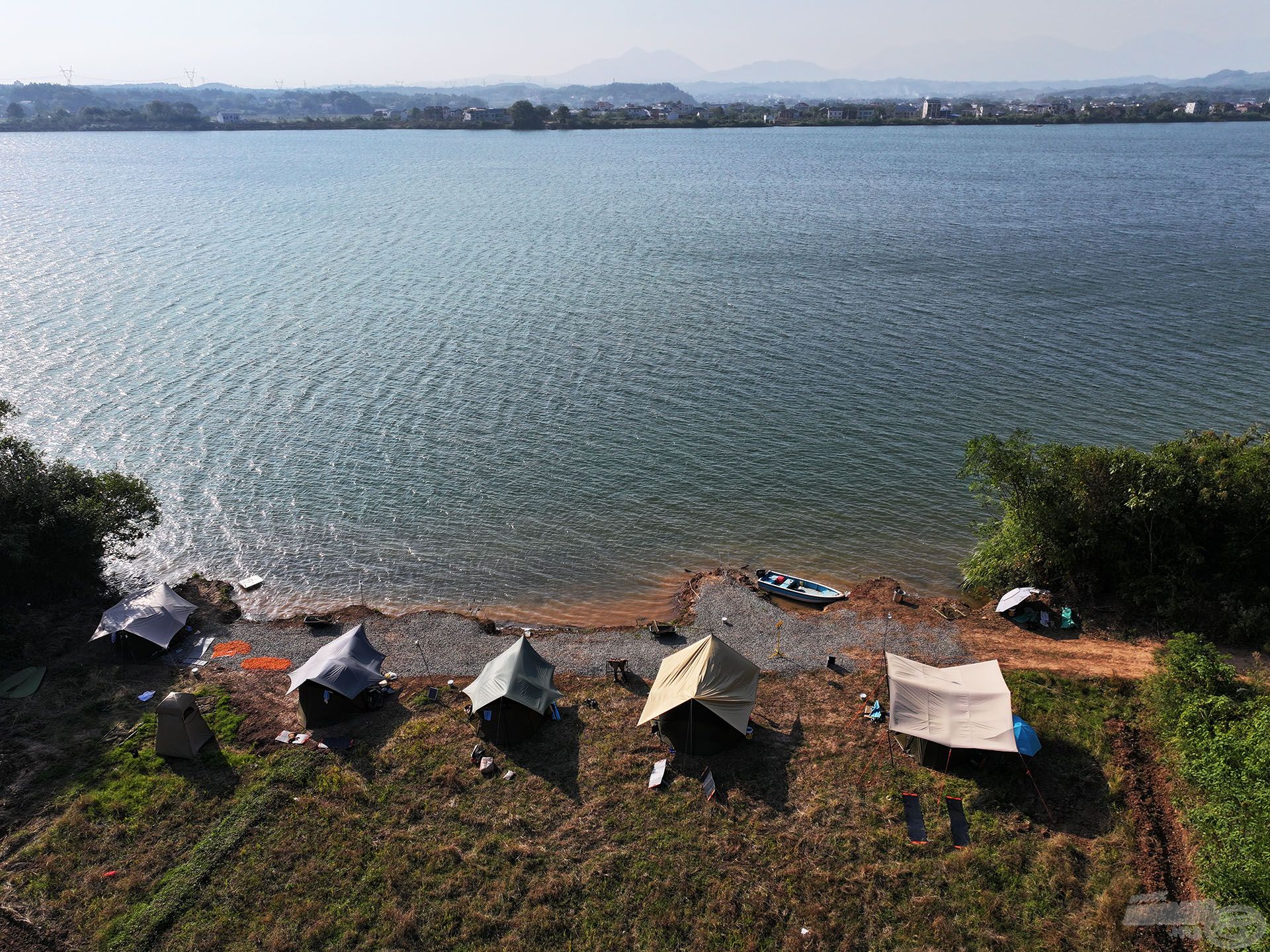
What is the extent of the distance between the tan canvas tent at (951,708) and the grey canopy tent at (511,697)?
12.2 metres

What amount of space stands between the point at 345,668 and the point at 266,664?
594 centimetres

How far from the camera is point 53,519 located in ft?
113

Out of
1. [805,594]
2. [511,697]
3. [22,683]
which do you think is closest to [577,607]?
[805,594]

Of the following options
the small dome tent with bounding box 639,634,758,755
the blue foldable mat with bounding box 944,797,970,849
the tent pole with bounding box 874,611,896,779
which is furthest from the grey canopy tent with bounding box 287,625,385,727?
the blue foldable mat with bounding box 944,797,970,849

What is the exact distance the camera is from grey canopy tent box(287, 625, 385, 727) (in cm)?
2758

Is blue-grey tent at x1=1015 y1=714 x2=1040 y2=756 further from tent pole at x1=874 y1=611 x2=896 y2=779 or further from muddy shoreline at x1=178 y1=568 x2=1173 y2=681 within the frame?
muddy shoreline at x1=178 y1=568 x2=1173 y2=681

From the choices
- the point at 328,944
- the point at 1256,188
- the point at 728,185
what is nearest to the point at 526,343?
the point at 328,944

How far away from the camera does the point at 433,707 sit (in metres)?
28.7

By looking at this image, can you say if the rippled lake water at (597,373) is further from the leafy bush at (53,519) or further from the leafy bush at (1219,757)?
the leafy bush at (1219,757)

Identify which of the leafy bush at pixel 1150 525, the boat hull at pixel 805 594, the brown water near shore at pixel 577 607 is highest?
the leafy bush at pixel 1150 525

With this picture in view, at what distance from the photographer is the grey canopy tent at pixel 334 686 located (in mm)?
27578

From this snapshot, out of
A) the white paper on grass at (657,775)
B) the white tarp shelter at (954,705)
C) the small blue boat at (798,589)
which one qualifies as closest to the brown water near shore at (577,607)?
the small blue boat at (798,589)

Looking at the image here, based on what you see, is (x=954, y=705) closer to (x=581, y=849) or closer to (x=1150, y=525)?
(x=581, y=849)

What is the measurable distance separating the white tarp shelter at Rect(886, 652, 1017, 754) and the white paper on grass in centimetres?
773
